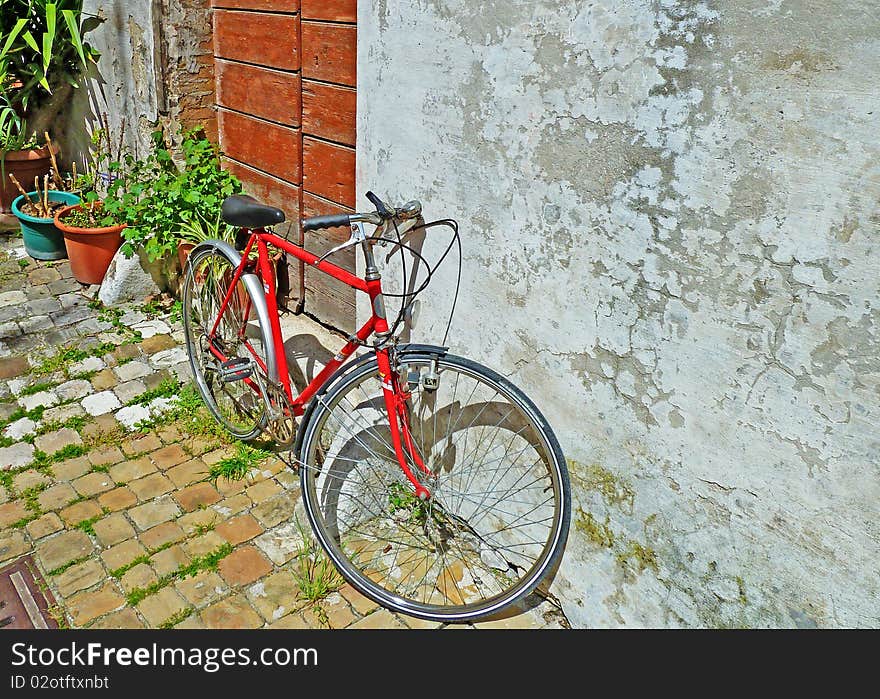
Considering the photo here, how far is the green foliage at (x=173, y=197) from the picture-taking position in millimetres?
4211

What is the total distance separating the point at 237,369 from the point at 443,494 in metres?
1.05

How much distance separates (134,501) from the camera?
10.4 ft

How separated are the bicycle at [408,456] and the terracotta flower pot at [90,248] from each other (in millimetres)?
1898

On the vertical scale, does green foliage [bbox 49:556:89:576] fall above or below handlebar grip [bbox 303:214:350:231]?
below

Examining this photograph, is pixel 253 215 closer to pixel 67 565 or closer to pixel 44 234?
pixel 67 565

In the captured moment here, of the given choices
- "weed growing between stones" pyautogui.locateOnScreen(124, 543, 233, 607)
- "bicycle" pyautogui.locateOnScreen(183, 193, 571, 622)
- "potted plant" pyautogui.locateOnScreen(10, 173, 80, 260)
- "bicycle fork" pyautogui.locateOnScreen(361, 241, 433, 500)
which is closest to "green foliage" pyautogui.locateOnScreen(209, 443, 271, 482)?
"bicycle" pyautogui.locateOnScreen(183, 193, 571, 622)

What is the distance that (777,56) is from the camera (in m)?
1.74

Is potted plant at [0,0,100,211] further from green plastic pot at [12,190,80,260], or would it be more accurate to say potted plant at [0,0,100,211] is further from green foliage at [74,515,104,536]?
green foliage at [74,515,104,536]

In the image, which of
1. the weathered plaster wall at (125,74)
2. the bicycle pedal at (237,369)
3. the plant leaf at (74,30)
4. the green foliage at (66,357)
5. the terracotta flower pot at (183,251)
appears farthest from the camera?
the plant leaf at (74,30)

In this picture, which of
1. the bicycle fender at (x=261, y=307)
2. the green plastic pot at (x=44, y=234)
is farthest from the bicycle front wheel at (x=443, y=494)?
the green plastic pot at (x=44, y=234)

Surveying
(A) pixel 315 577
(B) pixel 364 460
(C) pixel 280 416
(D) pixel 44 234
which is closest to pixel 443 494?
(B) pixel 364 460

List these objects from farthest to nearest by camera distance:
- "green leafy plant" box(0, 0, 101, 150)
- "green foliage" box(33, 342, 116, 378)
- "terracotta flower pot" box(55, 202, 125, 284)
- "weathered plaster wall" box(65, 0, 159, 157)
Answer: "green leafy plant" box(0, 0, 101, 150)
"terracotta flower pot" box(55, 202, 125, 284)
"weathered plaster wall" box(65, 0, 159, 157)
"green foliage" box(33, 342, 116, 378)

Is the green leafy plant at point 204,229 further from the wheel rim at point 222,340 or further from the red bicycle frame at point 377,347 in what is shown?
the red bicycle frame at point 377,347

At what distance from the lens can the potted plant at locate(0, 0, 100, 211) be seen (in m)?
5.14
